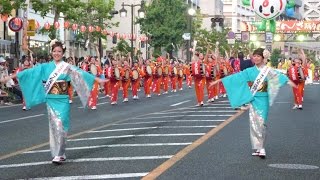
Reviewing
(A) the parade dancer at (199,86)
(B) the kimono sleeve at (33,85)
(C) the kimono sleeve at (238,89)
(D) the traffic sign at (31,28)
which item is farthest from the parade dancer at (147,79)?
(B) the kimono sleeve at (33,85)

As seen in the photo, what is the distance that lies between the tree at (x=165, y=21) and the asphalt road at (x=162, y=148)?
45414 millimetres

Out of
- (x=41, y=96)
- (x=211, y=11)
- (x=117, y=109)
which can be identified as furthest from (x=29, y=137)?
(x=211, y=11)

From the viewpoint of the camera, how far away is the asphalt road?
27.1 ft

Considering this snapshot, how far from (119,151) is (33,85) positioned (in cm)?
181

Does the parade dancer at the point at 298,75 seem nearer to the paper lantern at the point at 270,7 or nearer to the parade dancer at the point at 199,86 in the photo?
the parade dancer at the point at 199,86

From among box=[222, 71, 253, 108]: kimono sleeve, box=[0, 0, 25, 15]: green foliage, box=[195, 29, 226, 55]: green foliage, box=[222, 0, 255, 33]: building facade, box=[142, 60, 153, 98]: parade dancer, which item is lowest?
box=[142, 60, 153, 98]: parade dancer

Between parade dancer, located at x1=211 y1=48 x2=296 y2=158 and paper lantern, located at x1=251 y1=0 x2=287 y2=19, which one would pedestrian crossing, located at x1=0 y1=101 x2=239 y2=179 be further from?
paper lantern, located at x1=251 y1=0 x2=287 y2=19

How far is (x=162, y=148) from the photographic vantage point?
10555 millimetres

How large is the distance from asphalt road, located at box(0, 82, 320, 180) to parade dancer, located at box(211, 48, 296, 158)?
620 mm

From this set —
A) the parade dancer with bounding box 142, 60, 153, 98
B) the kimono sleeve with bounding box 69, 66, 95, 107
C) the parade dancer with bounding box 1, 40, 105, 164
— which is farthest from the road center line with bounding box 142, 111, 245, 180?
the parade dancer with bounding box 142, 60, 153, 98

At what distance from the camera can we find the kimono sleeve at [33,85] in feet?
30.9

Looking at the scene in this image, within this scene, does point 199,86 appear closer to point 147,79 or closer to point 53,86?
point 147,79

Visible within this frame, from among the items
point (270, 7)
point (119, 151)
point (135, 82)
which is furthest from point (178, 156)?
point (270, 7)

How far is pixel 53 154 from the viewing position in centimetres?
902
